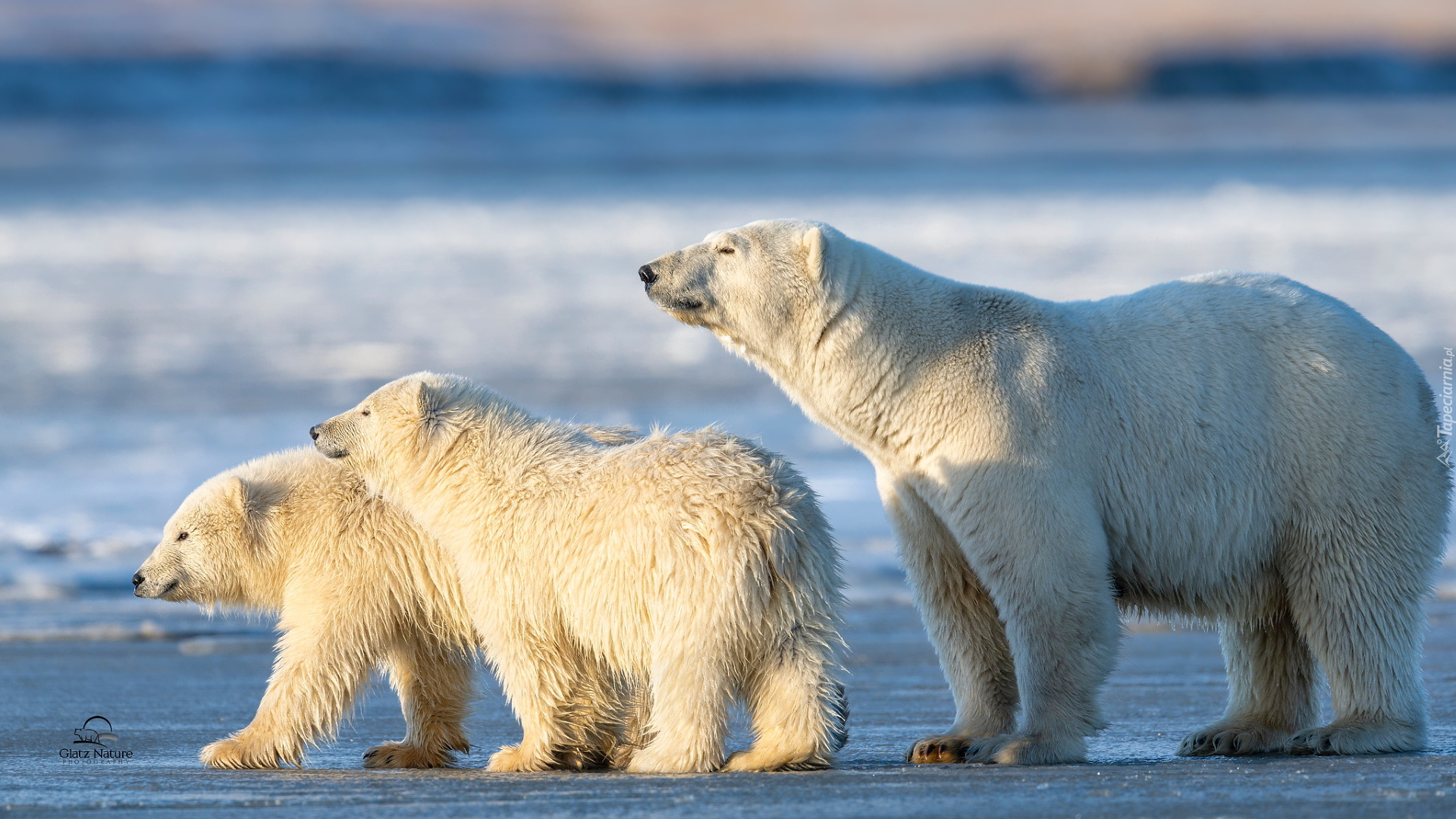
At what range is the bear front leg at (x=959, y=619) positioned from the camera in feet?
20.9

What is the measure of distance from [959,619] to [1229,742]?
1088 mm

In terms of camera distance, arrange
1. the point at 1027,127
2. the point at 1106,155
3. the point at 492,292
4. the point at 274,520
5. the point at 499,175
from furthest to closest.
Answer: the point at 1027,127 < the point at 1106,155 < the point at 499,175 < the point at 492,292 < the point at 274,520

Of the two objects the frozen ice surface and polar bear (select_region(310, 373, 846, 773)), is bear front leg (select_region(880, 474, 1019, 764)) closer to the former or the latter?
polar bear (select_region(310, 373, 846, 773))

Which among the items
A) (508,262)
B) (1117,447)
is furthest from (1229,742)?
(508,262)

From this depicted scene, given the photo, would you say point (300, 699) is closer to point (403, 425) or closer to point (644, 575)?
point (403, 425)

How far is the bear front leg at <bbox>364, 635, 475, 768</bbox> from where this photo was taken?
659 centimetres

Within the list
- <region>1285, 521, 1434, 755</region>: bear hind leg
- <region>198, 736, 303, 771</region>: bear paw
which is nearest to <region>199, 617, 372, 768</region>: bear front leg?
<region>198, 736, 303, 771</region>: bear paw

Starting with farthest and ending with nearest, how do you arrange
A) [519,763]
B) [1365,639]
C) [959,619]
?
[959,619] < [1365,639] < [519,763]

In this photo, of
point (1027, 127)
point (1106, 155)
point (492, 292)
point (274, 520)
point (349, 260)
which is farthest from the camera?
point (1027, 127)

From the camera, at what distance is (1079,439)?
611 centimetres

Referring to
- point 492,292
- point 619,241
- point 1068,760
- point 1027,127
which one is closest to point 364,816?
point 1068,760

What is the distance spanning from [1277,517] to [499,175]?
56671 mm

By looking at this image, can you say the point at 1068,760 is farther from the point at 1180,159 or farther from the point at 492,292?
the point at 1180,159
